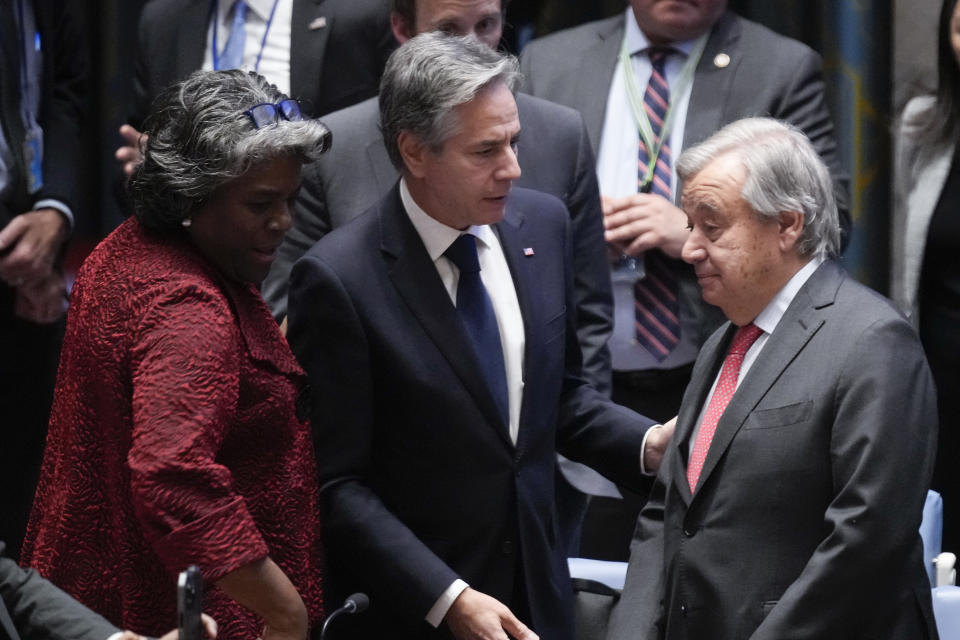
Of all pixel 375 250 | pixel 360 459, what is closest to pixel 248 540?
pixel 360 459

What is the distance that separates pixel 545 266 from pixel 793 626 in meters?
0.86

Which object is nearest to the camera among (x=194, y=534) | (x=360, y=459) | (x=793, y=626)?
(x=194, y=534)

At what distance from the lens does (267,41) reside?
4.10 meters

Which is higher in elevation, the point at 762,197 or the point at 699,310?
the point at 762,197

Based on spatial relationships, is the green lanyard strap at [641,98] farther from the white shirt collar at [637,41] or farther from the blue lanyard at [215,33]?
the blue lanyard at [215,33]

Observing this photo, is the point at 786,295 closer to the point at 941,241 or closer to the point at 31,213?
the point at 941,241

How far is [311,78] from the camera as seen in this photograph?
402 cm

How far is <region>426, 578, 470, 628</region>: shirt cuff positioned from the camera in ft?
9.33

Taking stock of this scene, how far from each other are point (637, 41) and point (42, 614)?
2175mm

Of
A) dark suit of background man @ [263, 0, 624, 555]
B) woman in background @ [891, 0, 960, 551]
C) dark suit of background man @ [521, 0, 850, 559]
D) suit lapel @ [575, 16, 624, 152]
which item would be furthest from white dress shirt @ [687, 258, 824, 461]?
woman in background @ [891, 0, 960, 551]

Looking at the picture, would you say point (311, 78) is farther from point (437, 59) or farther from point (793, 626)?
point (793, 626)

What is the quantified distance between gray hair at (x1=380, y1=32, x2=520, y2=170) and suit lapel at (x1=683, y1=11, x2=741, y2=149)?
3.07 ft

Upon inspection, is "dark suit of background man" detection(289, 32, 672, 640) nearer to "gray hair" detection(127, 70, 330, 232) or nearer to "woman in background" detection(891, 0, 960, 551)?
"gray hair" detection(127, 70, 330, 232)

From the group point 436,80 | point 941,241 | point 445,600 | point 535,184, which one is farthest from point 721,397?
point 941,241
